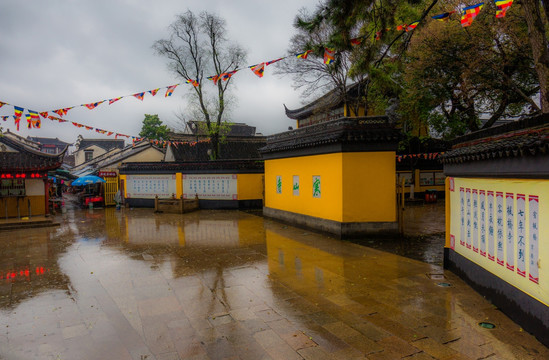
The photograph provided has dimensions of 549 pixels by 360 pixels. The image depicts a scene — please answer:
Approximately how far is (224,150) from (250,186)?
33.9 ft

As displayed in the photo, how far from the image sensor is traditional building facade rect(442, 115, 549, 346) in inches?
162

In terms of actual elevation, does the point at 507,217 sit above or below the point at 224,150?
below

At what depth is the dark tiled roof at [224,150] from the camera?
2681cm

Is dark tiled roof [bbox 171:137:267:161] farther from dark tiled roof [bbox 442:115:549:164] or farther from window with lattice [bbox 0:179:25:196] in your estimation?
dark tiled roof [bbox 442:115:549:164]

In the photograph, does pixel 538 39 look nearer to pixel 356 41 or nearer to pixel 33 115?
pixel 356 41

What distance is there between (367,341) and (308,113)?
2028 cm

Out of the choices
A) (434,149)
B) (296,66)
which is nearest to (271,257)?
(296,66)

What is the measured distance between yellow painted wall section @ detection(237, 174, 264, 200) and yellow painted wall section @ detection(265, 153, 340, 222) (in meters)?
3.29

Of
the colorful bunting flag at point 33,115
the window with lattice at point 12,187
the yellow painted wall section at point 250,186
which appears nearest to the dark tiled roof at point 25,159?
the window with lattice at point 12,187

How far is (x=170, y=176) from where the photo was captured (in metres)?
19.8

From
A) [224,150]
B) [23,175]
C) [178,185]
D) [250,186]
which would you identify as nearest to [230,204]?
[250,186]

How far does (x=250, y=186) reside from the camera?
61.0 feet

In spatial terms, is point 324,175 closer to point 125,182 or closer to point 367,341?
point 367,341

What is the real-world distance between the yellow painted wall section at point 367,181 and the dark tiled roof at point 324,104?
867 cm
